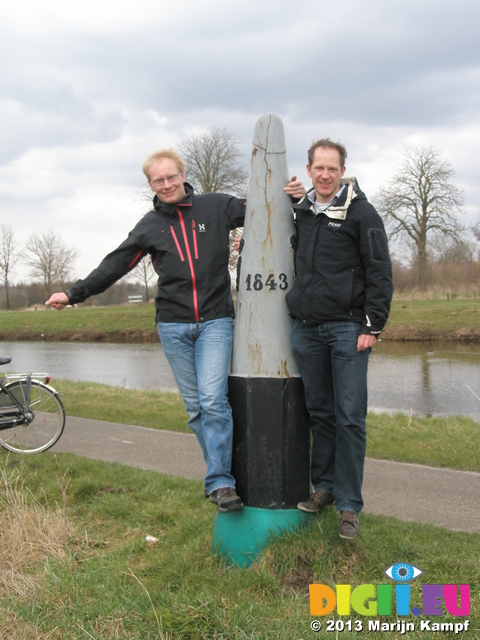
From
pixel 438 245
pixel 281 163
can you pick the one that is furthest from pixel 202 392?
pixel 438 245

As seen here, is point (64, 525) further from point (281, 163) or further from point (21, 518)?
point (281, 163)

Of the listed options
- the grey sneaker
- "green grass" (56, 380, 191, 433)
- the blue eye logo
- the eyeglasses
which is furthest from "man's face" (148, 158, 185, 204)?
"green grass" (56, 380, 191, 433)

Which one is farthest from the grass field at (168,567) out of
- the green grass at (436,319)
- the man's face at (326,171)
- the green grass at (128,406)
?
the green grass at (436,319)

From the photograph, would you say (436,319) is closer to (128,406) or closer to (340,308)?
(128,406)

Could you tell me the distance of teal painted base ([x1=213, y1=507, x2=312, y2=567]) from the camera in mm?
3252

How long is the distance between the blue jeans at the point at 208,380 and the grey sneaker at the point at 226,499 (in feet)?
0.10

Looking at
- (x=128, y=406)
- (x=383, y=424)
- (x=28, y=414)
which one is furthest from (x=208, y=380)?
(x=128, y=406)

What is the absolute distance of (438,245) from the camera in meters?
36.1

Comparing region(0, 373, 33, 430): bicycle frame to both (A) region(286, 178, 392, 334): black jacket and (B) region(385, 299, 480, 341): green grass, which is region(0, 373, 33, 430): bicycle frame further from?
(B) region(385, 299, 480, 341): green grass

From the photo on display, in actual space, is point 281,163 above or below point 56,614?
above

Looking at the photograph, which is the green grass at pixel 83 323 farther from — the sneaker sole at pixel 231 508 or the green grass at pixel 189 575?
the sneaker sole at pixel 231 508

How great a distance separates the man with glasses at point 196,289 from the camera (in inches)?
132

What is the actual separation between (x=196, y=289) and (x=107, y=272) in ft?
2.03

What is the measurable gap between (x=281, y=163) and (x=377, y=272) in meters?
0.92
